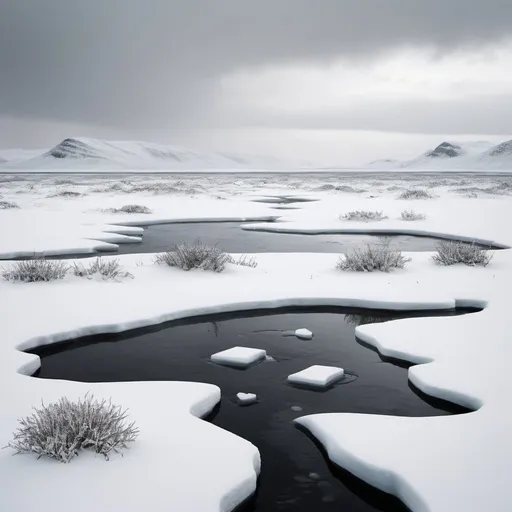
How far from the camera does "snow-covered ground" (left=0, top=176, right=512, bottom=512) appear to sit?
3.58 meters

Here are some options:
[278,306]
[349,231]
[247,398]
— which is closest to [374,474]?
[247,398]

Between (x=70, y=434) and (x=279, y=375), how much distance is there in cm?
246

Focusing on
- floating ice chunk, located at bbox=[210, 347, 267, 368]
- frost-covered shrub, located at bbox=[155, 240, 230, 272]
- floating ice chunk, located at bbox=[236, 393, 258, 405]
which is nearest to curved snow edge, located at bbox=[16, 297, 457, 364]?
floating ice chunk, located at bbox=[210, 347, 267, 368]

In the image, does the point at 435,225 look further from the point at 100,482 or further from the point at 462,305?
the point at 100,482

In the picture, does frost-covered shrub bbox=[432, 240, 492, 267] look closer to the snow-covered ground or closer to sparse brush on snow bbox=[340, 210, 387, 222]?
the snow-covered ground

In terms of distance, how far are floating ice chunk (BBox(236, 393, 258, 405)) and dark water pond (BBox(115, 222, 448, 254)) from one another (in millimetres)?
8451

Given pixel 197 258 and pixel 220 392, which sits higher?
pixel 197 258

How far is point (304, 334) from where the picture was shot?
23.5 ft

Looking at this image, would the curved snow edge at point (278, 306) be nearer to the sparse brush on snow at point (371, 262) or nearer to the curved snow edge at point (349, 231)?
the sparse brush on snow at point (371, 262)

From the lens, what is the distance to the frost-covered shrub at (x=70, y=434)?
12.6 ft

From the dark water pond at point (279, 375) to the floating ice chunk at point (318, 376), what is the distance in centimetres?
9

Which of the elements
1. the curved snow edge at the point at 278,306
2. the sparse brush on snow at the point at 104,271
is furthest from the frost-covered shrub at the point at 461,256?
the sparse brush on snow at the point at 104,271

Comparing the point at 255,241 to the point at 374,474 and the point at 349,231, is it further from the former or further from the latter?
the point at 374,474

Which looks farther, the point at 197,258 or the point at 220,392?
the point at 197,258
